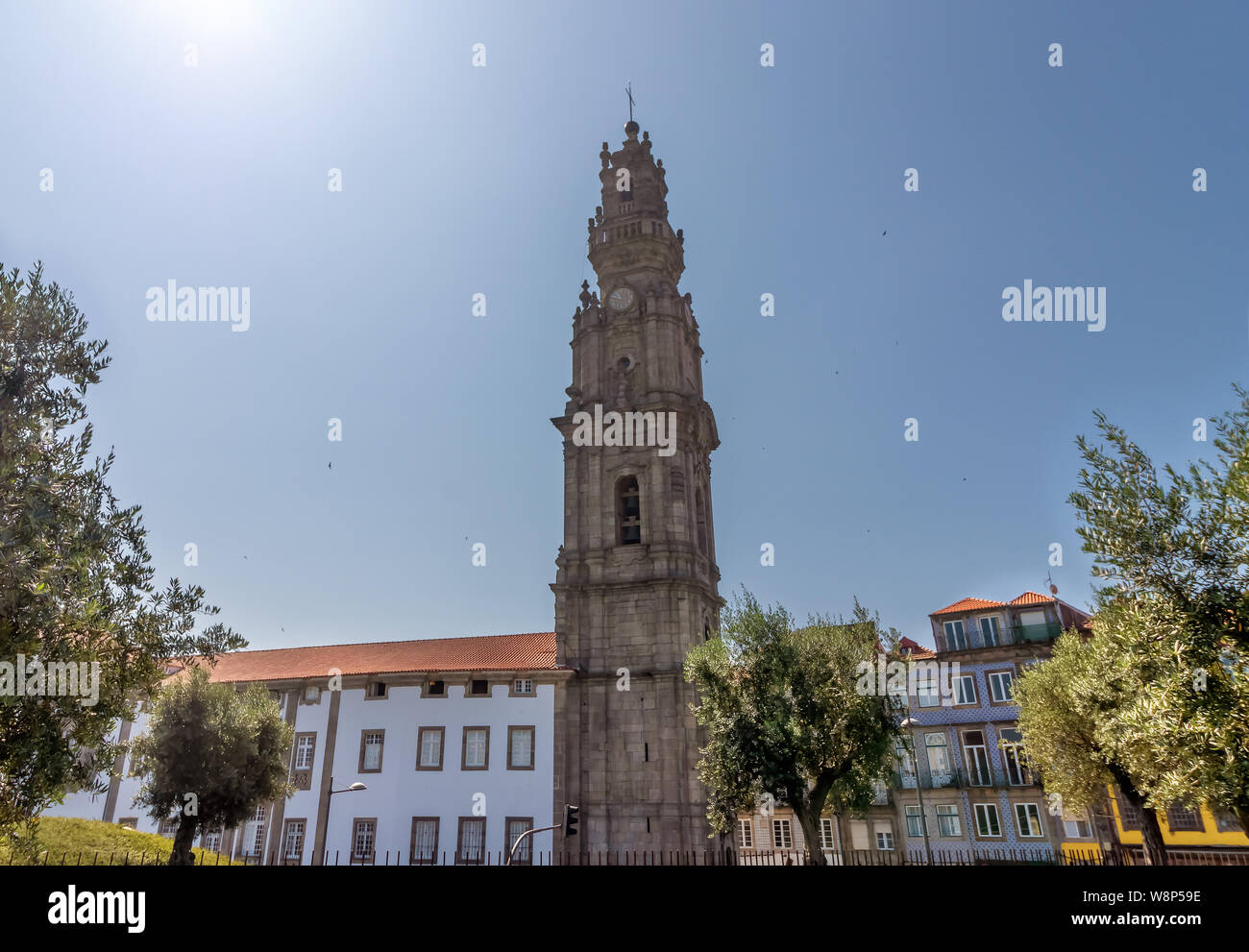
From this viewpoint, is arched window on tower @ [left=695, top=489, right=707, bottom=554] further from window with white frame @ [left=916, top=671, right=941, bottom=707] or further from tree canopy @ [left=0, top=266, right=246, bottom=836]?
tree canopy @ [left=0, top=266, right=246, bottom=836]

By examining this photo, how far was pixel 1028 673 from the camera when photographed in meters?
27.0

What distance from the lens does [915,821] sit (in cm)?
3753

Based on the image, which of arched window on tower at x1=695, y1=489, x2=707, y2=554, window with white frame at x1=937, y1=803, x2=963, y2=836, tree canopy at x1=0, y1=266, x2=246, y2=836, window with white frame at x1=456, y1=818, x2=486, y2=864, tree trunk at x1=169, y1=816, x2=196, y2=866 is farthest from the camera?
arched window on tower at x1=695, y1=489, x2=707, y2=554

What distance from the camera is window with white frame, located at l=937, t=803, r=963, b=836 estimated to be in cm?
3612

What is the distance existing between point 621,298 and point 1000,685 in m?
29.0

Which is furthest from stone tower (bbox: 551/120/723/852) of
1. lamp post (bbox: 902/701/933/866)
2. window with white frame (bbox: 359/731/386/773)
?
lamp post (bbox: 902/701/933/866)

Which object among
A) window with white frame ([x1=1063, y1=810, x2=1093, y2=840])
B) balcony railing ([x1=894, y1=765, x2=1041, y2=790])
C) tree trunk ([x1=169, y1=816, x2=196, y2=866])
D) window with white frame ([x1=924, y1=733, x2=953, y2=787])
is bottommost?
window with white frame ([x1=1063, y1=810, x2=1093, y2=840])

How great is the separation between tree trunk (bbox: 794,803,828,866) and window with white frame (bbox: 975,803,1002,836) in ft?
55.8

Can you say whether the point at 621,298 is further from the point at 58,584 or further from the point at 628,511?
the point at 58,584

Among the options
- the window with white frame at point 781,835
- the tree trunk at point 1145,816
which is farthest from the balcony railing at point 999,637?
the tree trunk at point 1145,816

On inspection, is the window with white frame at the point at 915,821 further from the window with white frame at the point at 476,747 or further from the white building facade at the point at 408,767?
the window with white frame at the point at 476,747

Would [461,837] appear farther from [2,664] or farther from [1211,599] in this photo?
[1211,599]
